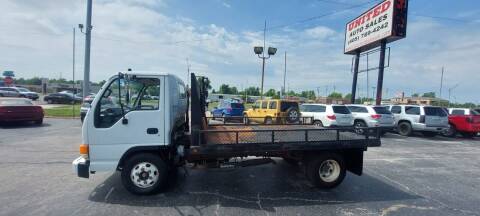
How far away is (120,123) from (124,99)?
16.7 inches

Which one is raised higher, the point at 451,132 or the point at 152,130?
the point at 152,130

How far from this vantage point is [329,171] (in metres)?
5.75

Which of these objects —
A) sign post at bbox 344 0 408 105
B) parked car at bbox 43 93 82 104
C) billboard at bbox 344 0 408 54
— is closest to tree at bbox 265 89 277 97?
parked car at bbox 43 93 82 104

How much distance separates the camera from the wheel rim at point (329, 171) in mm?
5664

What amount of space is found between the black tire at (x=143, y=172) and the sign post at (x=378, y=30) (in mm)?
17622

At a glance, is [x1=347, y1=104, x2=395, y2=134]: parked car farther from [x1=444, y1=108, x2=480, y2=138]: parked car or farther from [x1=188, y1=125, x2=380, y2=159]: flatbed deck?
[x1=188, y1=125, x2=380, y2=159]: flatbed deck

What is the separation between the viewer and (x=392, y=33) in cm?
1764

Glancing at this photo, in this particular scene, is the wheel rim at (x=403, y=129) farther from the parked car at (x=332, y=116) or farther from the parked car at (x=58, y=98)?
the parked car at (x=58, y=98)

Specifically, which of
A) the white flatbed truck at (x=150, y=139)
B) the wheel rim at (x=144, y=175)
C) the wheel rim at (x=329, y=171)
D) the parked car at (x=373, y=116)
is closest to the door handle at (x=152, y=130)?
the white flatbed truck at (x=150, y=139)

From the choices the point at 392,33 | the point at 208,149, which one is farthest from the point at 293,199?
the point at 392,33

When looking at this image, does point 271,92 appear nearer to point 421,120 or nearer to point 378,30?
point 378,30

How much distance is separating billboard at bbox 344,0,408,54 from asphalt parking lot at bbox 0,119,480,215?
40.3ft

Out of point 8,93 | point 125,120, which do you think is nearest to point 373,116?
point 125,120

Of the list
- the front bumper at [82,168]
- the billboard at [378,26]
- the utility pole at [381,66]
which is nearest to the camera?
the front bumper at [82,168]
